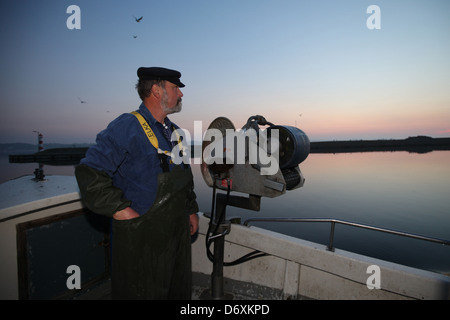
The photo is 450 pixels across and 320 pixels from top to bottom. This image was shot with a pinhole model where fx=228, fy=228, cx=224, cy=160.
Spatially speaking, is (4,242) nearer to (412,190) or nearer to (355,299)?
(355,299)

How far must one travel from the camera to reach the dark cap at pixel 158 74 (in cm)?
183

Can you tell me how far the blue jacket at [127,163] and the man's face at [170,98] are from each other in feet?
0.99

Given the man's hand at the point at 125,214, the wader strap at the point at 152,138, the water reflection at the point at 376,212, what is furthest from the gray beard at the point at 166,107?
the water reflection at the point at 376,212

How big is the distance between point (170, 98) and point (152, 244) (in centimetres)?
114

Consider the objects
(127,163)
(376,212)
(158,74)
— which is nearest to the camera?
(127,163)

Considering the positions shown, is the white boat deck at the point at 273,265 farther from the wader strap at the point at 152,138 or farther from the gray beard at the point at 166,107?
the gray beard at the point at 166,107

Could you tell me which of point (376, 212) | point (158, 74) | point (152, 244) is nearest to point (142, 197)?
point (152, 244)

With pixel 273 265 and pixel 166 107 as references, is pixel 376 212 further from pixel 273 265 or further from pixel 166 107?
pixel 166 107

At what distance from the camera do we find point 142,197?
1.65m

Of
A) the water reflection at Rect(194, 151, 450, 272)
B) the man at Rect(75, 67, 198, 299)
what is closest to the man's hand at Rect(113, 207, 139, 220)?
the man at Rect(75, 67, 198, 299)

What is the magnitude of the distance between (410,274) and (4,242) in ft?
11.4

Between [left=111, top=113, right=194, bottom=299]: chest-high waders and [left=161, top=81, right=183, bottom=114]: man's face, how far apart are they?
0.45 meters
